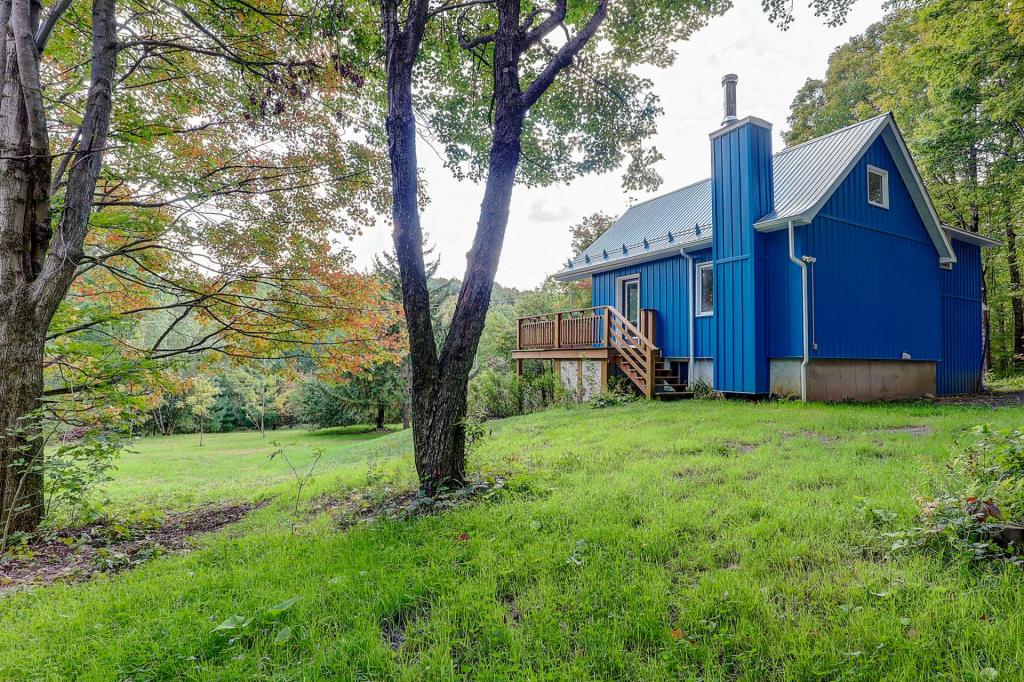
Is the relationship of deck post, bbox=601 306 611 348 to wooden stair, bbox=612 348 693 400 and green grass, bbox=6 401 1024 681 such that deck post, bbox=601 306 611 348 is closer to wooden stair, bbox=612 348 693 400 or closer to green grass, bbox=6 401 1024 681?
wooden stair, bbox=612 348 693 400

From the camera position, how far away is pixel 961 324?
1209 cm

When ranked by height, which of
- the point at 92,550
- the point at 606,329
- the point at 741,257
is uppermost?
the point at 741,257

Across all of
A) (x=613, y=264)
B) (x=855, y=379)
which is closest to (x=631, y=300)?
(x=613, y=264)

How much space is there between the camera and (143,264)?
6.09 metres

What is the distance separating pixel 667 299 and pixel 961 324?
800 centimetres

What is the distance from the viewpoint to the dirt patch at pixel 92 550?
3.20 metres

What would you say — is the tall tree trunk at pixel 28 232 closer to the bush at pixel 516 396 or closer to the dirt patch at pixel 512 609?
the dirt patch at pixel 512 609

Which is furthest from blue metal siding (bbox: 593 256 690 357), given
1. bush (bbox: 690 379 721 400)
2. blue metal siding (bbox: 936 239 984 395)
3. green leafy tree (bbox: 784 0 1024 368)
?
blue metal siding (bbox: 936 239 984 395)

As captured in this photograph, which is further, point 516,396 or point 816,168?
Answer: point 516,396

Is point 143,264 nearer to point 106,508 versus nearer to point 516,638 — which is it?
point 106,508

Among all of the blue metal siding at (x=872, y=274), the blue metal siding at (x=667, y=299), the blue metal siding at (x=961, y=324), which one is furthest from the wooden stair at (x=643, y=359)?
the blue metal siding at (x=961, y=324)

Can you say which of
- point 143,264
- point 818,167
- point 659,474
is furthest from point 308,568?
point 818,167

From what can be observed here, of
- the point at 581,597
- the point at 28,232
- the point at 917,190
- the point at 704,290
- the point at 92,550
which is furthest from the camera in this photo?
the point at 917,190

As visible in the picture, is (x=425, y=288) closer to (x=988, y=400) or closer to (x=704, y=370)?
(x=704, y=370)
